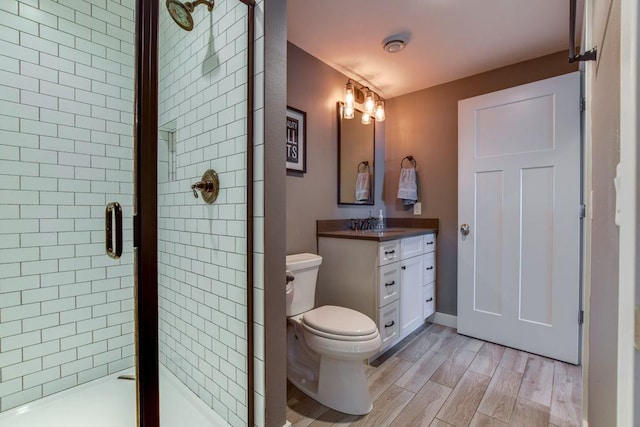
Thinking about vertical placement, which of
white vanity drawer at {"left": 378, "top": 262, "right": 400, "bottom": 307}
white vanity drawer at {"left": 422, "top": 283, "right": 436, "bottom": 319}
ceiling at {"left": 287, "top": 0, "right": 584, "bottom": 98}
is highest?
ceiling at {"left": 287, "top": 0, "right": 584, "bottom": 98}

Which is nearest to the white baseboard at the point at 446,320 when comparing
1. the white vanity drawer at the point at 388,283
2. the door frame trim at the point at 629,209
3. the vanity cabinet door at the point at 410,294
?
the vanity cabinet door at the point at 410,294

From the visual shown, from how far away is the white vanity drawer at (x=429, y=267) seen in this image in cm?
250

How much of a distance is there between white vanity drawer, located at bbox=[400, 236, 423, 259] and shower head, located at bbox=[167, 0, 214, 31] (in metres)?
1.80

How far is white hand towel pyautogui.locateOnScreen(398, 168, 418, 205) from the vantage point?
2770 mm

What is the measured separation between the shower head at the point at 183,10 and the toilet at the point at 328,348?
1.29 meters

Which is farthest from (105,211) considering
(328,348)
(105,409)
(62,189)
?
(328,348)

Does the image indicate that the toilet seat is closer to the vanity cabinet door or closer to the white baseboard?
the vanity cabinet door

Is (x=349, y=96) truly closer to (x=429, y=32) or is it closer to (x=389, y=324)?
(x=429, y=32)

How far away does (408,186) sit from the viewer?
2775 millimetres

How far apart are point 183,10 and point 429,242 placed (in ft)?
7.68

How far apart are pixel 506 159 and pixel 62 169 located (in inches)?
115

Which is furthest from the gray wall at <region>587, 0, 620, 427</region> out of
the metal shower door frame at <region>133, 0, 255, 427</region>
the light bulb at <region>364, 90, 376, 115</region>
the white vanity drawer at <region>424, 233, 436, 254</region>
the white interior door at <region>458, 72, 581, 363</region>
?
the light bulb at <region>364, 90, 376, 115</region>

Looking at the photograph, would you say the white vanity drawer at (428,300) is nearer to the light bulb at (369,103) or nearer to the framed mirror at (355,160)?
the framed mirror at (355,160)

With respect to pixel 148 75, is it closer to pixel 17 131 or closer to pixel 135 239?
pixel 135 239
